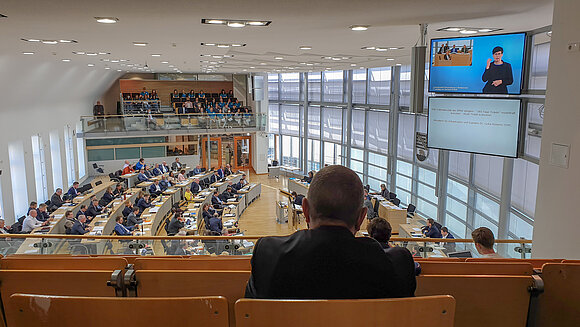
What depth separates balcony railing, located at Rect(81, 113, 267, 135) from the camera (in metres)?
20.9

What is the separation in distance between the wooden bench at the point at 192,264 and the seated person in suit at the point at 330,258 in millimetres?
1032

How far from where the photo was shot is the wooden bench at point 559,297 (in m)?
2.26

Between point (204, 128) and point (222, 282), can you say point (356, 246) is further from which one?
point (204, 128)

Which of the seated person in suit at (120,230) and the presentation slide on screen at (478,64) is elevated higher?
the presentation slide on screen at (478,64)

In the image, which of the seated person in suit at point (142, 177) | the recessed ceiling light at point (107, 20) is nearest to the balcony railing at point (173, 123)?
the seated person in suit at point (142, 177)

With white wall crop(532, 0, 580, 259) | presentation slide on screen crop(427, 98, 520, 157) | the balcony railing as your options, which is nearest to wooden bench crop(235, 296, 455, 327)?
white wall crop(532, 0, 580, 259)

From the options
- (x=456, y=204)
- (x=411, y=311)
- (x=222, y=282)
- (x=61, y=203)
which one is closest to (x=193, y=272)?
(x=222, y=282)

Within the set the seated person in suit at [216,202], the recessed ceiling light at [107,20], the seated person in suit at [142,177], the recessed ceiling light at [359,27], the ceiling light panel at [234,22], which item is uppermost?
the recessed ceiling light at [359,27]

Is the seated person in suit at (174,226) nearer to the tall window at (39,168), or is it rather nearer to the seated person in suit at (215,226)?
the seated person in suit at (215,226)

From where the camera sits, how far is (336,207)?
1618 mm

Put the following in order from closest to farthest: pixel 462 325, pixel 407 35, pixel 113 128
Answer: pixel 462 325 → pixel 407 35 → pixel 113 128

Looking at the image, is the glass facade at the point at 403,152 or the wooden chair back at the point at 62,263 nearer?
the wooden chair back at the point at 62,263

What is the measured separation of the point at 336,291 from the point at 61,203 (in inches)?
564

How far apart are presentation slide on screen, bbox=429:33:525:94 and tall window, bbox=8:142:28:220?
12.9 meters
